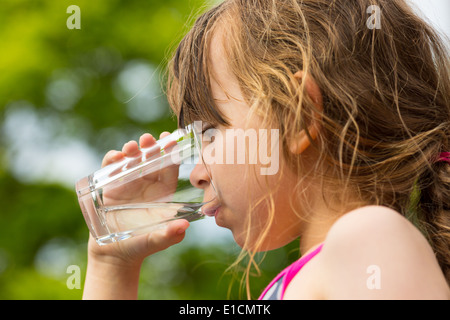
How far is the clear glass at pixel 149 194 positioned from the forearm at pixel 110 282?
0.25 meters

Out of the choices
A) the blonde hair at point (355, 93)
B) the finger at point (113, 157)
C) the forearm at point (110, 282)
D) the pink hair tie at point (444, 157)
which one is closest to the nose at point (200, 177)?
the blonde hair at point (355, 93)

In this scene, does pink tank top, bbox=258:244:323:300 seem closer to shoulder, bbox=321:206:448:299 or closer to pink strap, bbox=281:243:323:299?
pink strap, bbox=281:243:323:299

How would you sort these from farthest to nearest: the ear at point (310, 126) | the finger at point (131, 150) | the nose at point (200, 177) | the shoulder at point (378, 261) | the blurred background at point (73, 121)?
the blurred background at point (73, 121) → the finger at point (131, 150) → the nose at point (200, 177) → the ear at point (310, 126) → the shoulder at point (378, 261)

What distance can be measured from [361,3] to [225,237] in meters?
2.97

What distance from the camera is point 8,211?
4.57m

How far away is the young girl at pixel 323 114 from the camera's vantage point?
48.6 inches

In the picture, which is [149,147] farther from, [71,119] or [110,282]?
[71,119]

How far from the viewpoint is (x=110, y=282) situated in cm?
162

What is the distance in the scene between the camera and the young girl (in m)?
1.23

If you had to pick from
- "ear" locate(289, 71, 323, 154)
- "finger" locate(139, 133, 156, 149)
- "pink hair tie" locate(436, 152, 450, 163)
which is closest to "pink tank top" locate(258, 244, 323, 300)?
"ear" locate(289, 71, 323, 154)

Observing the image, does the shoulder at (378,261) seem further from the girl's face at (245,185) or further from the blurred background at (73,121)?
the blurred background at (73,121)

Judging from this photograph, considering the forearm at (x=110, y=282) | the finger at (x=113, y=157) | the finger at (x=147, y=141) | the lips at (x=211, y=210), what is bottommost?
the forearm at (x=110, y=282)
